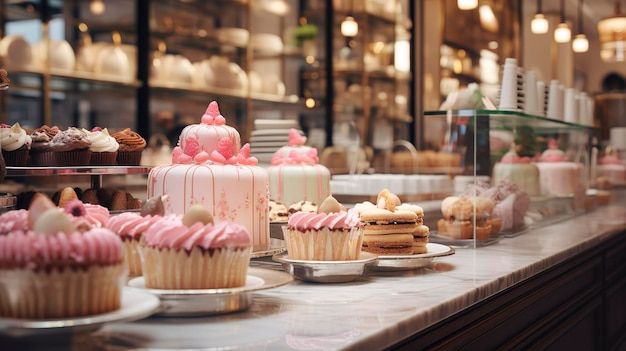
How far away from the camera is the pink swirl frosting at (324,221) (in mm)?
1782

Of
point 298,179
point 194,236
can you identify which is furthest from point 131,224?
point 298,179

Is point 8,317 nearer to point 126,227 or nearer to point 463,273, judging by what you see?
point 126,227

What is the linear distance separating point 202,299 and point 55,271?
1.01 ft

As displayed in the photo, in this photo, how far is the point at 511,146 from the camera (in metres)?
3.11

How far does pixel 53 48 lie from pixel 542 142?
10.5 ft

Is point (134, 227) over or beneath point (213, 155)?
beneath

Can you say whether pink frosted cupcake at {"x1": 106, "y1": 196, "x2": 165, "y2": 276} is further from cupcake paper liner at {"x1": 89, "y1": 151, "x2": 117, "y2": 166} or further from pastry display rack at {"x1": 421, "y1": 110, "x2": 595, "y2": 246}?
pastry display rack at {"x1": 421, "y1": 110, "x2": 595, "y2": 246}

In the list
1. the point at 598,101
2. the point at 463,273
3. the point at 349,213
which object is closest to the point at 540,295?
the point at 463,273

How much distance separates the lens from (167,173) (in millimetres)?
1944

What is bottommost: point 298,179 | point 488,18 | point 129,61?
point 298,179

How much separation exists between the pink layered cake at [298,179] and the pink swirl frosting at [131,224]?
1160 mm

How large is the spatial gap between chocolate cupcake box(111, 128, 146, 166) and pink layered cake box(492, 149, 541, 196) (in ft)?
4.21

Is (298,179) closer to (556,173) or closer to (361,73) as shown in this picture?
(556,173)

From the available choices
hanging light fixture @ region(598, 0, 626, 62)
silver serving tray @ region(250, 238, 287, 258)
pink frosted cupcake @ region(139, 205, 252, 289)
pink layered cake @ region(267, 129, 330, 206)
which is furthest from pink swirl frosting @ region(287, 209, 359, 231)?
hanging light fixture @ region(598, 0, 626, 62)
